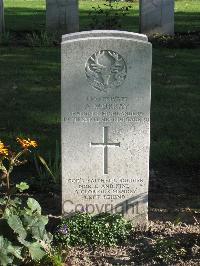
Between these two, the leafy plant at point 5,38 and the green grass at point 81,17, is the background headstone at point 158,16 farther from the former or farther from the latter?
the leafy plant at point 5,38

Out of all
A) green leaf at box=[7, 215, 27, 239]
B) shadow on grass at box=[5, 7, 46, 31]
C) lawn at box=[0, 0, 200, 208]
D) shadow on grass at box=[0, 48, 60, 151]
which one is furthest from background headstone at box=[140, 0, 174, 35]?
green leaf at box=[7, 215, 27, 239]

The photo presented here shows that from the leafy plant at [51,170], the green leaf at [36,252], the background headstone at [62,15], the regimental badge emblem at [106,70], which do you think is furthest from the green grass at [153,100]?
the green leaf at [36,252]

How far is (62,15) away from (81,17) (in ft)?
11.4

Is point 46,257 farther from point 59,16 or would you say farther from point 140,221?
point 59,16

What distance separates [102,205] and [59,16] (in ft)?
27.7

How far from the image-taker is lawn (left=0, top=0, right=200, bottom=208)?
6.08 metres

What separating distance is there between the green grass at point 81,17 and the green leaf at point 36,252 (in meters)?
9.99

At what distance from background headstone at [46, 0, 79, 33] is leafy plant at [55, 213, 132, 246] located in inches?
336

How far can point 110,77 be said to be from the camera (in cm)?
452

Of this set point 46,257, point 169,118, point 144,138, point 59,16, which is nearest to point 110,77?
point 144,138

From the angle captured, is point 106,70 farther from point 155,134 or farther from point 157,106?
point 157,106

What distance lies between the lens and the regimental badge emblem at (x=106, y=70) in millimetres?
4488

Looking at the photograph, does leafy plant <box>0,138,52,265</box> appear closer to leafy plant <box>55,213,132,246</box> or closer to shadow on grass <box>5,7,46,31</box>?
leafy plant <box>55,213,132,246</box>

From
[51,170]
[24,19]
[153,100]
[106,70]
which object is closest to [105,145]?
[106,70]
